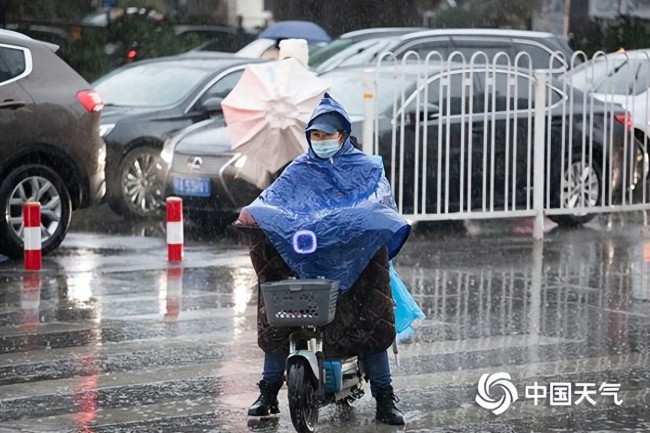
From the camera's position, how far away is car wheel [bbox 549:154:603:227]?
16312 mm

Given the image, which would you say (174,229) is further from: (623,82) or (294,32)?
(294,32)

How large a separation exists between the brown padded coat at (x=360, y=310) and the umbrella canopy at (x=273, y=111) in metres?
6.52

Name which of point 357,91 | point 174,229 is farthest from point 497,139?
point 174,229

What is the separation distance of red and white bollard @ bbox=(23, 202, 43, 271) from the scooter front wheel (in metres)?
6.09

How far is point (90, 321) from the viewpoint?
10828 mm

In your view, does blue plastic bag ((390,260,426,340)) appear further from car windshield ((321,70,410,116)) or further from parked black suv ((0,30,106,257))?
car windshield ((321,70,410,116))

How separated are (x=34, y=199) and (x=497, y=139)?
4.59 m

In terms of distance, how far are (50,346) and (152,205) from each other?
7.59 metres

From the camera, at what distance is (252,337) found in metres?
10.2

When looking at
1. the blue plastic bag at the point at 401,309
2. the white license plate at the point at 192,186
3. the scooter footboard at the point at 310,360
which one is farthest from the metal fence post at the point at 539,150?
the scooter footboard at the point at 310,360

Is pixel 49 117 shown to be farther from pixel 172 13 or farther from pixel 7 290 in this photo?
pixel 172 13

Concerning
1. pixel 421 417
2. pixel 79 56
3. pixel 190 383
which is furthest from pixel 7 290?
pixel 79 56

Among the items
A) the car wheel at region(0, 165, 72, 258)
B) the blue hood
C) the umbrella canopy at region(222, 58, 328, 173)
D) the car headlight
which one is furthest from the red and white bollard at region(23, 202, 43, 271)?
the blue hood

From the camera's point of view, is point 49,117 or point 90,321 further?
point 49,117
